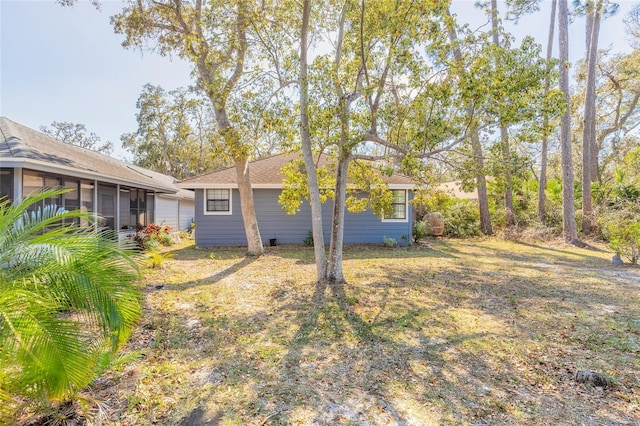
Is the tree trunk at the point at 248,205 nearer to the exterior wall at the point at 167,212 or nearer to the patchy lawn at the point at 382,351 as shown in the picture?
the patchy lawn at the point at 382,351

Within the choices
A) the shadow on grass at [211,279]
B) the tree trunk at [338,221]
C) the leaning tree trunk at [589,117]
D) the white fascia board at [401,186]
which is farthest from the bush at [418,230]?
the tree trunk at [338,221]

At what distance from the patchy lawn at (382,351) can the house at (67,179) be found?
224cm

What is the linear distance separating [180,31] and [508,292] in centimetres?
1216

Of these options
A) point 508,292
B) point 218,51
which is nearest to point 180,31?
point 218,51

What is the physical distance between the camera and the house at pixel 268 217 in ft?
44.3

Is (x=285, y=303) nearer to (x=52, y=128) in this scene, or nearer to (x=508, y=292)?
(x=508, y=292)

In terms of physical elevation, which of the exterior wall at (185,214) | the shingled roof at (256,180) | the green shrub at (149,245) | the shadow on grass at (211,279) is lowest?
the shadow on grass at (211,279)

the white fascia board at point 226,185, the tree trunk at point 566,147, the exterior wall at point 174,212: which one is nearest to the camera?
the tree trunk at point 566,147

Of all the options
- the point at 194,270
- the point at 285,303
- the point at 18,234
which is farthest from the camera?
the point at 194,270

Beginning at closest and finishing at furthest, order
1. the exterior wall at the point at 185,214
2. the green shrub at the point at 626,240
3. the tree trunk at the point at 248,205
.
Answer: the green shrub at the point at 626,240 → the tree trunk at the point at 248,205 → the exterior wall at the point at 185,214

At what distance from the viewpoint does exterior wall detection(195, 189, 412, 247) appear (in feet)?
44.5

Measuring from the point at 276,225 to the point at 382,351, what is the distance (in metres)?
9.95

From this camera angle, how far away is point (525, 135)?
6.26 meters

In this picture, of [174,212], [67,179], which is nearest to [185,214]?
[174,212]
